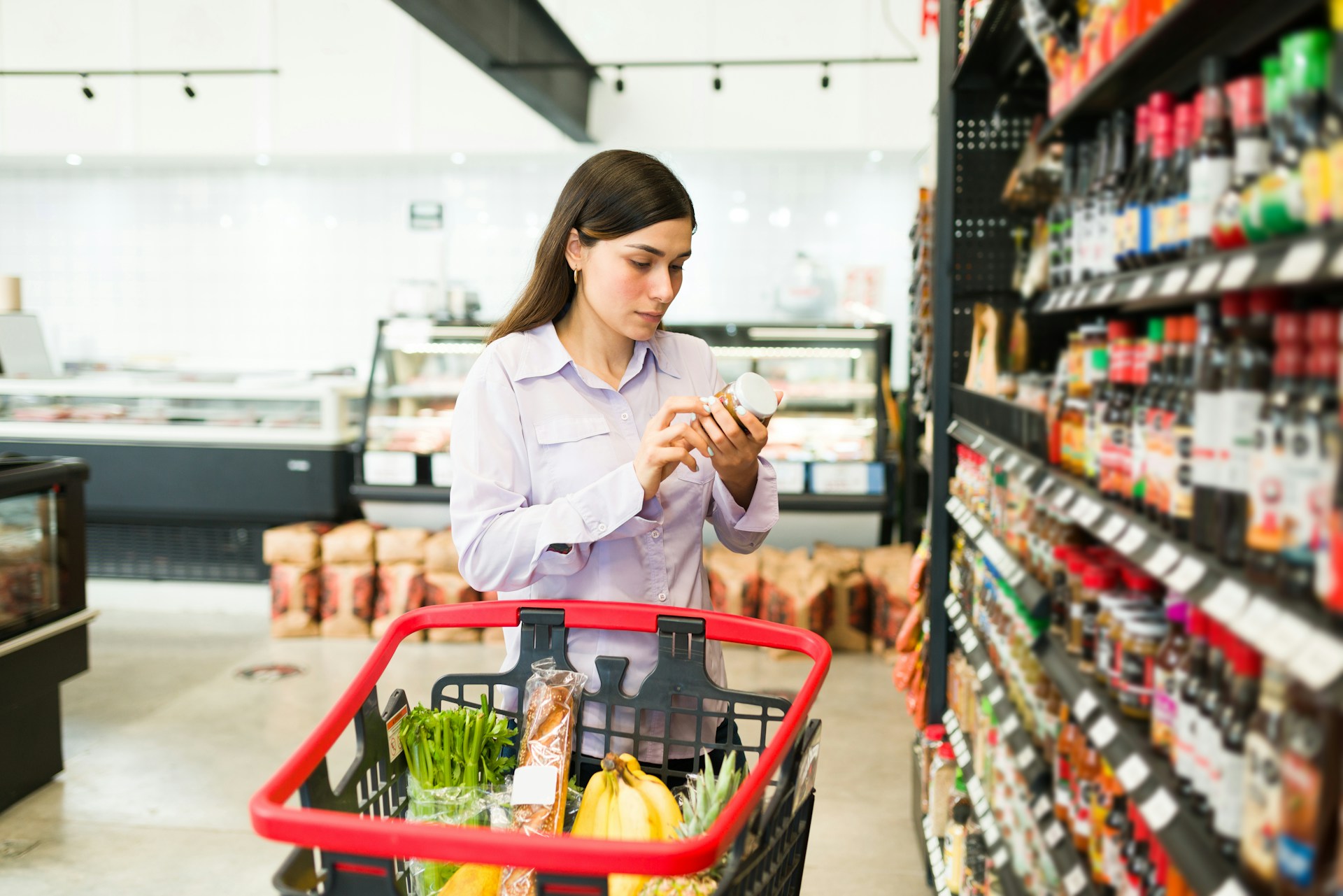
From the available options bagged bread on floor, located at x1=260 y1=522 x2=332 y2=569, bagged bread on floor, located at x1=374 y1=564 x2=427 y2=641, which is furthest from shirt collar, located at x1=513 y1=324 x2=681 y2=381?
bagged bread on floor, located at x1=260 y1=522 x2=332 y2=569

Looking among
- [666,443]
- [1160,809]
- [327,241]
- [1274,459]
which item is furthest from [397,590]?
[1274,459]

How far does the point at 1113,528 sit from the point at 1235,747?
0.34 metres

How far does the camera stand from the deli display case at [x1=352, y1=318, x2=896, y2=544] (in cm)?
534

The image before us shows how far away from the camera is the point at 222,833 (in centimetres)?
328

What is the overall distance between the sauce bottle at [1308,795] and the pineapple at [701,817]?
0.58 metres

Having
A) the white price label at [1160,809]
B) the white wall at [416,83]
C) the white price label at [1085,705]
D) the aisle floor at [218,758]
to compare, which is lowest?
the aisle floor at [218,758]

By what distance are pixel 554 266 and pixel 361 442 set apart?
391 cm

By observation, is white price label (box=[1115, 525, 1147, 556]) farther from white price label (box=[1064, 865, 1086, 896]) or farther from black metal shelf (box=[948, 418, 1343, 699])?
white price label (box=[1064, 865, 1086, 896])

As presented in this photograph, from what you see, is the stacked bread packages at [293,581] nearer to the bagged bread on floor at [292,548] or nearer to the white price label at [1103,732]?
the bagged bread on floor at [292,548]

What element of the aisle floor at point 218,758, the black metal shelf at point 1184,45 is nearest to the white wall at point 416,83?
the aisle floor at point 218,758

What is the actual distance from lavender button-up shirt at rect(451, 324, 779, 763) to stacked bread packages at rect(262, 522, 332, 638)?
3849 mm

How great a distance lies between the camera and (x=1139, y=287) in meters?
1.31

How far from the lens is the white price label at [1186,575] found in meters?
1.06

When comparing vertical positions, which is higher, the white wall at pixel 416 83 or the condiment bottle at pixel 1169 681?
the white wall at pixel 416 83
